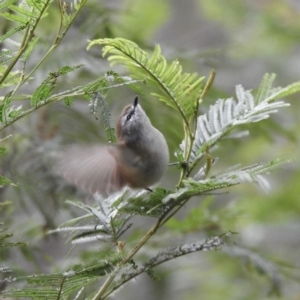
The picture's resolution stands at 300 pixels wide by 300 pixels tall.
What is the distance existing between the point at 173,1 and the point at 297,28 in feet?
12.5

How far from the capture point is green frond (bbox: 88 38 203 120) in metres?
0.85

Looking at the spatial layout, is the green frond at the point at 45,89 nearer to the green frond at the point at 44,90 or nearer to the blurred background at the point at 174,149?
the green frond at the point at 44,90

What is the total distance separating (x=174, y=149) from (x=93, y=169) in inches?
35.4

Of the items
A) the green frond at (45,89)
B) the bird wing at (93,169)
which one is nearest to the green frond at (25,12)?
the green frond at (45,89)

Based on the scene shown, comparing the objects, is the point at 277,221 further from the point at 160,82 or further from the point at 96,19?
the point at 160,82

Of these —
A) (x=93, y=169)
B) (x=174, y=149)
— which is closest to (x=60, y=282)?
(x=93, y=169)

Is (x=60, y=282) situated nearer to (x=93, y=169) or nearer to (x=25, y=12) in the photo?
(x=93, y=169)

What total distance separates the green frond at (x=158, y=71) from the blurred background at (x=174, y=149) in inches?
7.6

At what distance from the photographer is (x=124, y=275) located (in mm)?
945

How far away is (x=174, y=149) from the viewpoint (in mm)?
1933

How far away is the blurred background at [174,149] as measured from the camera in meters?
1.73

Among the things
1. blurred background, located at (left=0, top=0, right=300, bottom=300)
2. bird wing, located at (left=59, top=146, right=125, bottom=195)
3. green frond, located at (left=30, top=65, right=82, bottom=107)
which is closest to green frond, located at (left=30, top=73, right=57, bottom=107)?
green frond, located at (left=30, top=65, right=82, bottom=107)

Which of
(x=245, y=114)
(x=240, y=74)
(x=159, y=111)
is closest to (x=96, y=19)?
(x=159, y=111)

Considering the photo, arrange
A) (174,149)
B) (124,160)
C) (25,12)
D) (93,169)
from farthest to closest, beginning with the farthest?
(174,149), (124,160), (93,169), (25,12)
